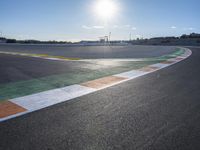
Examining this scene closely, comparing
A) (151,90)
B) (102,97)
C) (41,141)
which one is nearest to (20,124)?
(41,141)

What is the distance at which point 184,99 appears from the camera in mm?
3705

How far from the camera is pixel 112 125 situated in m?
2.61

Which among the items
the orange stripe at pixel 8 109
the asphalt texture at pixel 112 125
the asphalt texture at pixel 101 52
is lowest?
the asphalt texture at pixel 112 125

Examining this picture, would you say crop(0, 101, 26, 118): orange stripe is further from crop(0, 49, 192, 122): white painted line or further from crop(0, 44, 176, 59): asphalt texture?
crop(0, 44, 176, 59): asphalt texture

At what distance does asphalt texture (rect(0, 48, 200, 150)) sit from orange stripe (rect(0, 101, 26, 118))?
0.32m

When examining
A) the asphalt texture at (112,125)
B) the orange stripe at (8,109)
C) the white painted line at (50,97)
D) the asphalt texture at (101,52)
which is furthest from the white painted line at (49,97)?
the asphalt texture at (101,52)

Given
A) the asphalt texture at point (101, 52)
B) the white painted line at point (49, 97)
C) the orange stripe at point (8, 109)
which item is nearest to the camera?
the orange stripe at point (8, 109)

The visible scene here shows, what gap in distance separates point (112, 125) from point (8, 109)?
6.88 feet

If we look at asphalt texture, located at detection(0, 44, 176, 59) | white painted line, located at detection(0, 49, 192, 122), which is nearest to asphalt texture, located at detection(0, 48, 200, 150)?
white painted line, located at detection(0, 49, 192, 122)

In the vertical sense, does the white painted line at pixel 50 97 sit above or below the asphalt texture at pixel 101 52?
below

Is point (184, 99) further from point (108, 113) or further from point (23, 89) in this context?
point (23, 89)

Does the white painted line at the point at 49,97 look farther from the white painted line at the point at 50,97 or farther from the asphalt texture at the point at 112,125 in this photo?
the asphalt texture at the point at 112,125

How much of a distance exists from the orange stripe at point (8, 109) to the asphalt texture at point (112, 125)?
321 millimetres

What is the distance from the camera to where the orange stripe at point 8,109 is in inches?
118
